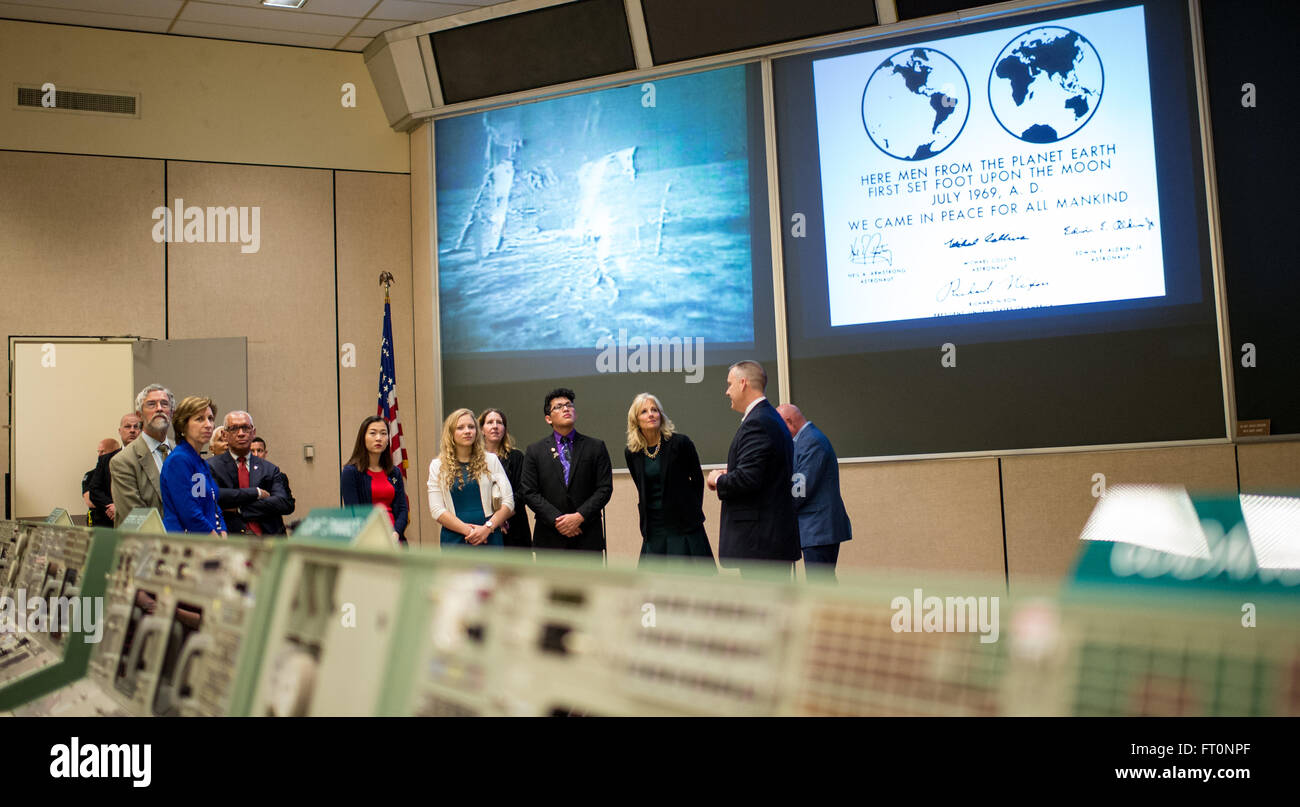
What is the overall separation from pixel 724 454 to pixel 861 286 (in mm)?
1361

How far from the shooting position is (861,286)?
6293 mm

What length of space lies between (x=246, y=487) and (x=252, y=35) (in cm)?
407

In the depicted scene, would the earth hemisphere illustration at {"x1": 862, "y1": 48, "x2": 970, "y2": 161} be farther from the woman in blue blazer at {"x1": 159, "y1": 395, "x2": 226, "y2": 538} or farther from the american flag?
the woman in blue blazer at {"x1": 159, "y1": 395, "x2": 226, "y2": 538}

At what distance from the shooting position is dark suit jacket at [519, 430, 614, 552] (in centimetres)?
474

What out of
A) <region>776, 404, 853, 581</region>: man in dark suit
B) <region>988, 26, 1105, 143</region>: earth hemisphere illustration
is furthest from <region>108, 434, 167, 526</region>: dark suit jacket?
<region>988, 26, 1105, 143</region>: earth hemisphere illustration

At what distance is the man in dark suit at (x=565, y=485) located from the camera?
4742 millimetres

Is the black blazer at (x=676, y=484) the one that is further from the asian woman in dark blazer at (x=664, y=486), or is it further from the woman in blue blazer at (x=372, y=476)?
the woman in blue blazer at (x=372, y=476)

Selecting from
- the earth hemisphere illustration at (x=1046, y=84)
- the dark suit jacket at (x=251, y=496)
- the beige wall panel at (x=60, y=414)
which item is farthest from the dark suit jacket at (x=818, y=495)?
the beige wall panel at (x=60, y=414)

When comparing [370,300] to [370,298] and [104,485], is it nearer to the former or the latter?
[370,298]

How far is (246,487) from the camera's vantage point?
15.6 feet
